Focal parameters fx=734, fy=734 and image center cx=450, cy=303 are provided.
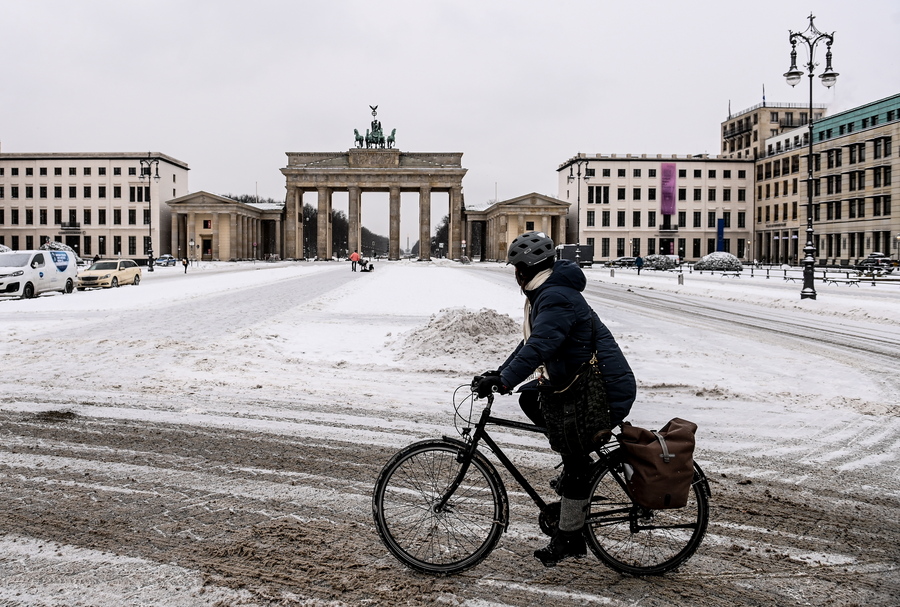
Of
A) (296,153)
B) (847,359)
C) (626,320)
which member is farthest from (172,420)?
(296,153)

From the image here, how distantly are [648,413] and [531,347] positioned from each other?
16.2 feet

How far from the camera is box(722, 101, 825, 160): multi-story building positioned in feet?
385

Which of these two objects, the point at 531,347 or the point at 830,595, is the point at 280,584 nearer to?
the point at 531,347

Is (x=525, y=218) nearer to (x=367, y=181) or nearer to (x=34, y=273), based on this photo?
(x=367, y=181)

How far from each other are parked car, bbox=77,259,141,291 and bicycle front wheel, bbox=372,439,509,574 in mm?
33437

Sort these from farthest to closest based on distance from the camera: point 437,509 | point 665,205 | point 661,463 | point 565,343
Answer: point 665,205
point 437,509
point 565,343
point 661,463

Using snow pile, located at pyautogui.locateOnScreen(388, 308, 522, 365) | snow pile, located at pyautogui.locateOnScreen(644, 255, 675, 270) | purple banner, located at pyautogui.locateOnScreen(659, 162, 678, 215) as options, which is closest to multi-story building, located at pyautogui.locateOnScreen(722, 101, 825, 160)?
purple banner, located at pyautogui.locateOnScreen(659, 162, 678, 215)

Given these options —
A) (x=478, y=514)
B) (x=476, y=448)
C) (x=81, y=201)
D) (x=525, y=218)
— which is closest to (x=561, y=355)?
(x=476, y=448)

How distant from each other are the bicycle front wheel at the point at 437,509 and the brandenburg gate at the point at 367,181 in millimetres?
98942

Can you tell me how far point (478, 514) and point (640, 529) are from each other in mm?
920

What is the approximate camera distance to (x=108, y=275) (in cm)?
3406

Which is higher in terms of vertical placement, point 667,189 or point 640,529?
point 667,189

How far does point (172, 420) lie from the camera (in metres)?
7.78

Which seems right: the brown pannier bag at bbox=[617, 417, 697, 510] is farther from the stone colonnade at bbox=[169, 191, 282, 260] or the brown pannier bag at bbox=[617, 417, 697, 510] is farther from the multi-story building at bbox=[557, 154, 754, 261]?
the multi-story building at bbox=[557, 154, 754, 261]
